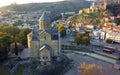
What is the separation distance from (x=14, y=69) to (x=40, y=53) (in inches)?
205

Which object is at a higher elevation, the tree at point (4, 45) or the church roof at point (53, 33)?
the church roof at point (53, 33)

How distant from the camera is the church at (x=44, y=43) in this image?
31.5 m

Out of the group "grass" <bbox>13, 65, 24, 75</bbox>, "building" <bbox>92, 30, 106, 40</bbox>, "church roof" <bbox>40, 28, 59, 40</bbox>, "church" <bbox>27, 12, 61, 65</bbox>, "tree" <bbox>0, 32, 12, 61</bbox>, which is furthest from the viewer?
"building" <bbox>92, 30, 106, 40</bbox>

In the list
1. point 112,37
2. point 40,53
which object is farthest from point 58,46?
point 112,37

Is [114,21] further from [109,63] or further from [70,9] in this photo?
[70,9]

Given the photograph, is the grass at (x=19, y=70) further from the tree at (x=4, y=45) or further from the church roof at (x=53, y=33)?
the church roof at (x=53, y=33)

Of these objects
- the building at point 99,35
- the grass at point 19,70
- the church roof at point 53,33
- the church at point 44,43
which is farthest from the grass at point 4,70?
the building at point 99,35

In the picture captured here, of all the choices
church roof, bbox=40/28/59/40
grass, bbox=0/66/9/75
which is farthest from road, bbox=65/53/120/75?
grass, bbox=0/66/9/75

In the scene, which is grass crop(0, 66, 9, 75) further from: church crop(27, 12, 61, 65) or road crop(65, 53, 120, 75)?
road crop(65, 53, 120, 75)

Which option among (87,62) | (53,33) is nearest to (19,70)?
(53,33)

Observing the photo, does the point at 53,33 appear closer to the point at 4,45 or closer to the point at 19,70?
the point at 19,70

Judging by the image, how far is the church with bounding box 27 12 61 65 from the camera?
103 ft

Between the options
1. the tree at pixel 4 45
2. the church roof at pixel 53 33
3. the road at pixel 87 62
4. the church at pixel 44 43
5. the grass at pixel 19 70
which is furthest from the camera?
the tree at pixel 4 45

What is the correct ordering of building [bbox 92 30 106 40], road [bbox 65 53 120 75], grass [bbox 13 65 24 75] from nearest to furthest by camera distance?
grass [bbox 13 65 24 75]
road [bbox 65 53 120 75]
building [bbox 92 30 106 40]
